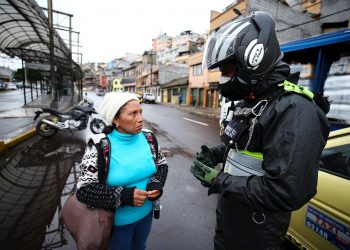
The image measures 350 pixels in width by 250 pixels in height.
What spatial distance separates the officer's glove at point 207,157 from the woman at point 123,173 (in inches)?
16.0

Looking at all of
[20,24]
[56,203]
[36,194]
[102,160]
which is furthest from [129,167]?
[20,24]

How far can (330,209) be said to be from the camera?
1830mm

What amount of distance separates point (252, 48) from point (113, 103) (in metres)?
1.09

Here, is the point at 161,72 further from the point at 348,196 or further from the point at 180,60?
the point at 348,196

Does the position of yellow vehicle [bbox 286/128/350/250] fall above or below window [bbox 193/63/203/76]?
below

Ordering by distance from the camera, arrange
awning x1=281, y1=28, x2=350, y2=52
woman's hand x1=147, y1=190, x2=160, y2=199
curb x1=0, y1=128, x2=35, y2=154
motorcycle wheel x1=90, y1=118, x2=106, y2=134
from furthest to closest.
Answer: motorcycle wheel x1=90, y1=118, x2=106, y2=134 → curb x1=0, y1=128, x2=35, y2=154 → awning x1=281, y1=28, x2=350, y2=52 → woman's hand x1=147, y1=190, x2=160, y2=199

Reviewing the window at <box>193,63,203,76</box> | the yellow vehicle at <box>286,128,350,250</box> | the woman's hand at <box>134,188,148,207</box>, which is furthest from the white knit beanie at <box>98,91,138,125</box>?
the window at <box>193,63,203,76</box>

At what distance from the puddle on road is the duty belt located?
2201mm

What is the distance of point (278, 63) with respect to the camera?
1.43 meters

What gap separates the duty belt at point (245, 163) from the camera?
129cm

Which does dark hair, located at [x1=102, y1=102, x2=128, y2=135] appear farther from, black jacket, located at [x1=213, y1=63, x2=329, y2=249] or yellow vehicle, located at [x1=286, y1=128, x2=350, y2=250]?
yellow vehicle, located at [x1=286, y1=128, x2=350, y2=250]

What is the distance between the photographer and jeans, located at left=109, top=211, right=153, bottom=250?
177 cm

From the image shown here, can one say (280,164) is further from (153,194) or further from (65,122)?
(65,122)

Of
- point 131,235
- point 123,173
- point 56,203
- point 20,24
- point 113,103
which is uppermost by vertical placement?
point 20,24
